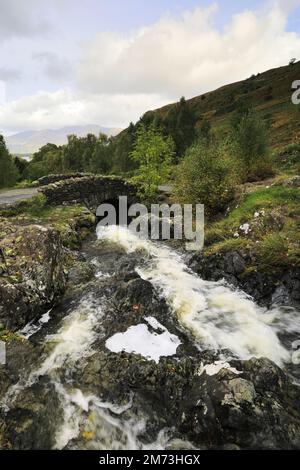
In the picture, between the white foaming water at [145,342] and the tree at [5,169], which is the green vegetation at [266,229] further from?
the tree at [5,169]

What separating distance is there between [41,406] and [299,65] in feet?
451

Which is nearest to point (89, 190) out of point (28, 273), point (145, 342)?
point (28, 273)

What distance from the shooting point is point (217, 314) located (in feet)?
43.2

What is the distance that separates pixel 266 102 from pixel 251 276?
94.3m

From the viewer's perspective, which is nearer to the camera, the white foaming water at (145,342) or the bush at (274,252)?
the white foaming water at (145,342)

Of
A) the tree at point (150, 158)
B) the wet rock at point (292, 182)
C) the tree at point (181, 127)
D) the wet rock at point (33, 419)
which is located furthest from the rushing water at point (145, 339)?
the tree at point (181, 127)

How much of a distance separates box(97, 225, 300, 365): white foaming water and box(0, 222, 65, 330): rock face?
4446mm

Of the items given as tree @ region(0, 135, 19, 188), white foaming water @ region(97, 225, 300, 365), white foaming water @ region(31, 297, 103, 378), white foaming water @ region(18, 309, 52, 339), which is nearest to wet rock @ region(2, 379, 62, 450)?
white foaming water @ region(31, 297, 103, 378)

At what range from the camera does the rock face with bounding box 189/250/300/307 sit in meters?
13.9

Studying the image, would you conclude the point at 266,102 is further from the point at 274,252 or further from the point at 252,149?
the point at 274,252

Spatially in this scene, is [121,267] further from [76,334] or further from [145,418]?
[145,418]

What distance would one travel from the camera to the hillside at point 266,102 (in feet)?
212

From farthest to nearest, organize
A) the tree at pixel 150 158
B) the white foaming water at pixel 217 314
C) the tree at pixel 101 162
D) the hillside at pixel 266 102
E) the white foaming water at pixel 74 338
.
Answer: the tree at pixel 101 162
the hillside at pixel 266 102
the tree at pixel 150 158
the white foaming water at pixel 217 314
the white foaming water at pixel 74 338

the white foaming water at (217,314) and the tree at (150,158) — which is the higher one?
the tree at (150,158)
